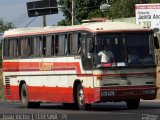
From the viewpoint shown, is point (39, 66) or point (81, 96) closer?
point (81, 96)

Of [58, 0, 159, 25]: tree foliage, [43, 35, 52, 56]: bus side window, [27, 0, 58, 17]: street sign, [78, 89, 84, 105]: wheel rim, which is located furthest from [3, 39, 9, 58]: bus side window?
[58, 0, 159, 25]: tree foliage

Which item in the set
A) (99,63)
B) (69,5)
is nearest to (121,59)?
(99,63)

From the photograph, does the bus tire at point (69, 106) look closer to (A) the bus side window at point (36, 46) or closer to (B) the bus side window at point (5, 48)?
(A) the bus side window at point (36, 46)

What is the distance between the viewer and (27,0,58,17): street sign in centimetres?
7781

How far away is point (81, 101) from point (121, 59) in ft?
7.75

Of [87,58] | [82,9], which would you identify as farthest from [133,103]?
[82,9]

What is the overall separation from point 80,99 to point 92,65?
1.69 metres

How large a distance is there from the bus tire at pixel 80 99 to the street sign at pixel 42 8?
45.8 meters

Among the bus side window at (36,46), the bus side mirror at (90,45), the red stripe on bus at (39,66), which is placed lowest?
the red stripe on bus at (39,66)

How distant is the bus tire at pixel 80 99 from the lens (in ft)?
97.7

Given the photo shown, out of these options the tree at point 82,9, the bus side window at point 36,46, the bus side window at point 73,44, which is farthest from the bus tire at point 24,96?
the tree at point 82,9

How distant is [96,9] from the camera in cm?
9238

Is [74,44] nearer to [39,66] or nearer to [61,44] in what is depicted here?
[61,44]

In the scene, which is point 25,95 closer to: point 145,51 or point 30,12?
point 145,51
